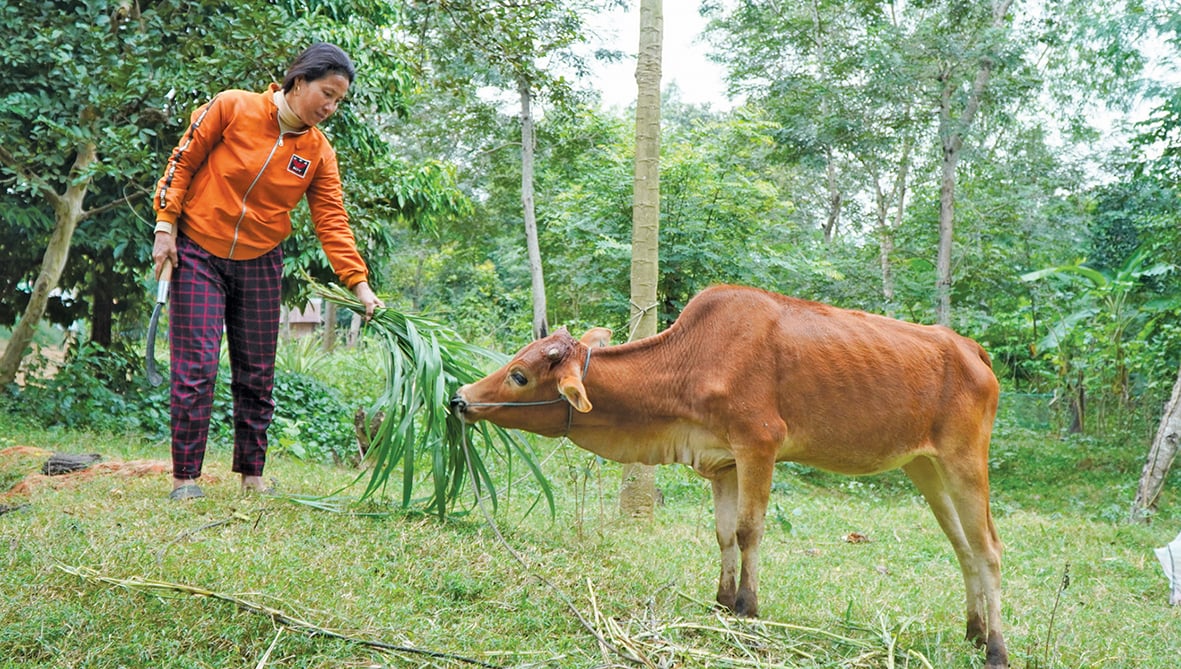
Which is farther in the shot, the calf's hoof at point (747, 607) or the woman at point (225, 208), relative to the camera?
the woman at point (225, 208)

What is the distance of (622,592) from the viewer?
3711mm

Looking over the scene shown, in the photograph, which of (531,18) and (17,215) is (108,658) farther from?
(17,215)

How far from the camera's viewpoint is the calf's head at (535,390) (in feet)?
12.0

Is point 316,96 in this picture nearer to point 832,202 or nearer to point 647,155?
point 647,155

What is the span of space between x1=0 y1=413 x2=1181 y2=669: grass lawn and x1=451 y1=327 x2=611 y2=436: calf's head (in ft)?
1.91

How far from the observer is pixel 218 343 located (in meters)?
A: 4.20

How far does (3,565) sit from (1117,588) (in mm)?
5691

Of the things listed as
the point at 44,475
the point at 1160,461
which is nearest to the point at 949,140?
the point at 1160,461

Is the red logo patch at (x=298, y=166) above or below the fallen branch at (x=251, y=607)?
above

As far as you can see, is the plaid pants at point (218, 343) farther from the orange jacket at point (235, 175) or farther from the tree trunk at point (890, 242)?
the tree trunk at point (890, 242)

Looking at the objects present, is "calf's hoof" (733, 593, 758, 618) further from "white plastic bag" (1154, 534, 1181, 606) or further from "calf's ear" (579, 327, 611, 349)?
"white plastic bag" (1154, 534, 1181, 606)

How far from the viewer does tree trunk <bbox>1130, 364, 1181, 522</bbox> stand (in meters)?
8.10

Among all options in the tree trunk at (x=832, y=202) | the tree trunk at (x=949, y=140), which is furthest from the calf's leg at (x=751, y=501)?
the tree trunk at (x=832, y=202)

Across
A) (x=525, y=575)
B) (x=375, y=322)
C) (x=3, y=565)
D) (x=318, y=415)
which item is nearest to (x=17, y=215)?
(x=318, y=415)
